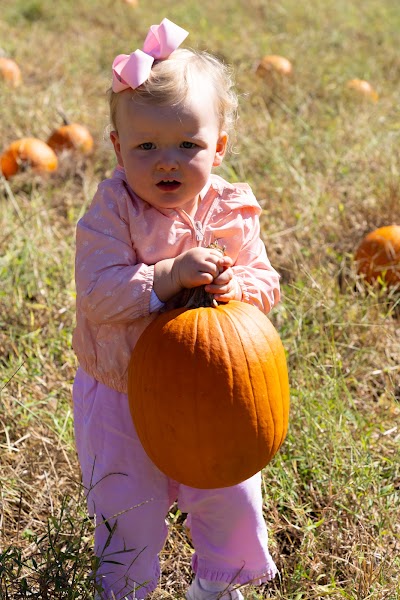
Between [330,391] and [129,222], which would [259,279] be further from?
[330,391]

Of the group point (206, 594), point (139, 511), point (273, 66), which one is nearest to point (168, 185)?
point (139, 511)

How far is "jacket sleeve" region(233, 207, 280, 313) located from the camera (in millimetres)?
2430

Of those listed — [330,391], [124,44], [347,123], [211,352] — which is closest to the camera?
[211,352]

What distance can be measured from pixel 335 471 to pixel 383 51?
260 inches

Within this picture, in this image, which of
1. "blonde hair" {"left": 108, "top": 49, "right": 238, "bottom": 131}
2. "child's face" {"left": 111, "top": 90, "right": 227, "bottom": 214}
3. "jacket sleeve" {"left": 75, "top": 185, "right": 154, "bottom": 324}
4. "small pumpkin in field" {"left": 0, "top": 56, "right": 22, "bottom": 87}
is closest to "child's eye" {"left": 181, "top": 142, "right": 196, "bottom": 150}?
"child's face" {"left": 111, "top": 90, "right": 227, "bottom": 214}

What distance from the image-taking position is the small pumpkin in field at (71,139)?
5785 mm

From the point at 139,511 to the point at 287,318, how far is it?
170 centimetres

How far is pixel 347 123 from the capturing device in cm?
610

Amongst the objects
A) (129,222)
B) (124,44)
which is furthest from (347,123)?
(129,222)

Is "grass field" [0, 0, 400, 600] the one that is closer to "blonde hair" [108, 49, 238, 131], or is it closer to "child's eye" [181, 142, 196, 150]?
"blonde hair" [108, 49, 238, 131]

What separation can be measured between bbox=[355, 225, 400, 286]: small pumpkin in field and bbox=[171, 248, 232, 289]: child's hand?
85.4 inches

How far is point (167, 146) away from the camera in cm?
224

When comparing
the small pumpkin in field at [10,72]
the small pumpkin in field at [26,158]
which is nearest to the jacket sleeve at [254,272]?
the small pumpkin in field at [26,158]

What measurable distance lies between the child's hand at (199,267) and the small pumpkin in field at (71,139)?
3.79 m
